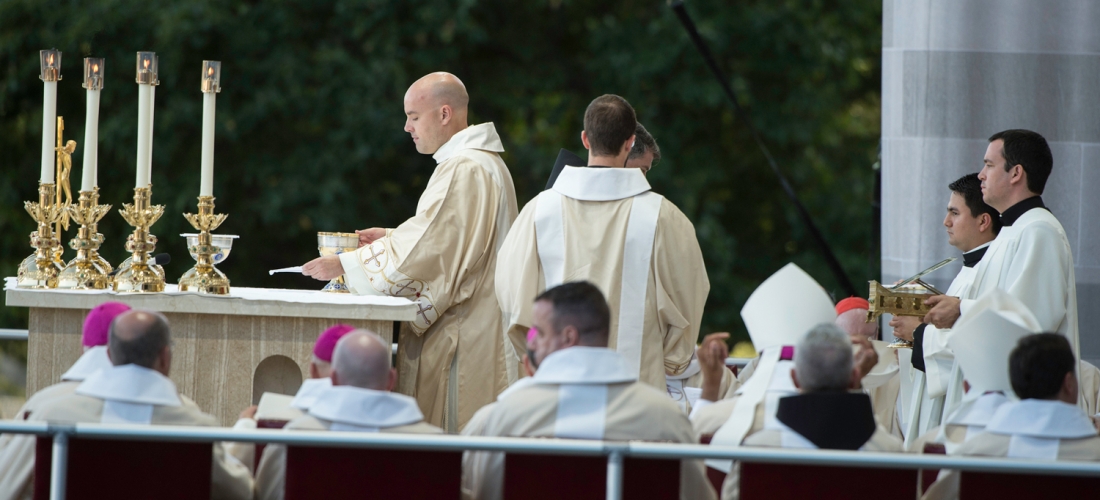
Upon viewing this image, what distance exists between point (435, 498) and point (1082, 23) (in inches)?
161

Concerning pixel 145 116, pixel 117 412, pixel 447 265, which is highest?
pixel 145 116

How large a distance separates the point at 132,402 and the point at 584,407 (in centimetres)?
111

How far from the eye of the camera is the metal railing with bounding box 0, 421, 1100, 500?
301 centimetres

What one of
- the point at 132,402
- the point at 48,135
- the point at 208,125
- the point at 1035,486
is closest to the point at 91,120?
the point at 48,135

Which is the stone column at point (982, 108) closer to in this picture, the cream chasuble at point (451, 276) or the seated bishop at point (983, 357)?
the cream chasuble at point (451, 276)

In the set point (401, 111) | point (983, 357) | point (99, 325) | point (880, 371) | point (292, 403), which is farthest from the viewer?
point (401, 111)

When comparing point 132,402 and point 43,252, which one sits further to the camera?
point 43,252

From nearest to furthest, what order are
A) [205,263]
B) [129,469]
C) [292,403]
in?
1. [129,469]
2. [292,403]
3. [205,263]

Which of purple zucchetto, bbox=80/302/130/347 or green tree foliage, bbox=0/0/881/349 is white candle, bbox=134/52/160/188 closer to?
purple zucchetto, bbox=80/302/130/347

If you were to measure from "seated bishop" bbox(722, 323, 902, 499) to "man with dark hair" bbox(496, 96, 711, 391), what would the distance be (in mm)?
1250

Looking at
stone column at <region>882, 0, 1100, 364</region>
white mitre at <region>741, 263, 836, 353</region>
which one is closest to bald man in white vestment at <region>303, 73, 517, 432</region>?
white mitre at <region>741, 263, 836, 353</region>

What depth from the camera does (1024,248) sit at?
4480 millimetres

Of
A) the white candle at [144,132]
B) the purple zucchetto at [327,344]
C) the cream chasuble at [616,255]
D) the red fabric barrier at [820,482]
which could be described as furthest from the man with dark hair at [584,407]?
the white candle at [144,132]

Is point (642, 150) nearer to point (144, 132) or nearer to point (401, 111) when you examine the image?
point (144, 132)
